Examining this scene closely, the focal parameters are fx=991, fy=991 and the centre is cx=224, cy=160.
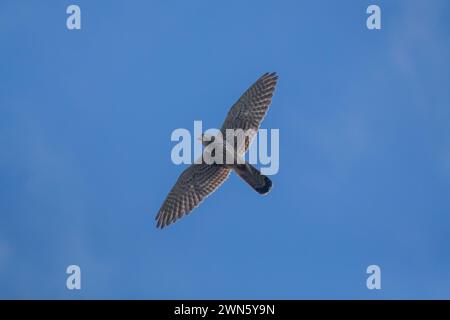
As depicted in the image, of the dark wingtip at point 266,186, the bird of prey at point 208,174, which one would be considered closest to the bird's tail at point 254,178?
the dark wingtip at point 266,186

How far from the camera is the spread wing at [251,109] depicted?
21984 mm

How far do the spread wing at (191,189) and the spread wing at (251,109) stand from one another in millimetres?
853

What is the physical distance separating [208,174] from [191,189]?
1.69ft

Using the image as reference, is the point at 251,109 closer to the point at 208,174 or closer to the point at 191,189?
the point at 208,174

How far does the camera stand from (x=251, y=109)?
72.8ft

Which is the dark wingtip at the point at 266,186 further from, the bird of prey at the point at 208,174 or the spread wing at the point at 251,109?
the spread wing at the point at 251,109

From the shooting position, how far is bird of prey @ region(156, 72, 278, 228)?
21750 millimetres

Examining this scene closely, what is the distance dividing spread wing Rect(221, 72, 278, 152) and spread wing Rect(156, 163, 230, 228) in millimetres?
853

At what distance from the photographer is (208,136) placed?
70.3ft

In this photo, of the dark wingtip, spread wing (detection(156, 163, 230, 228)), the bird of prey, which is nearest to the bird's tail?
the dark wingtip

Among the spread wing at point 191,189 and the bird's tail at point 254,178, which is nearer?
the bird's tail at point 254,178
